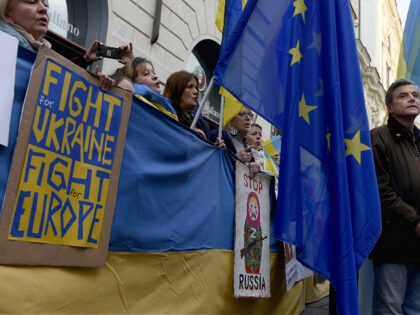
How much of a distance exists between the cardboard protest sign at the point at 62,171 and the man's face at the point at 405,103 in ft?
7.22

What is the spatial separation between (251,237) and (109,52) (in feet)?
5.97

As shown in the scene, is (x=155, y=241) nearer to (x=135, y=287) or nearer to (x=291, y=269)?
(x=135, y=287)

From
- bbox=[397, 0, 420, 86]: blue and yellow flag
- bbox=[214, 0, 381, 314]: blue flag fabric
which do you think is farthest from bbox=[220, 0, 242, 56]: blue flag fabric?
bbox=[397, 0, 420, 86]: blue and yellow flag

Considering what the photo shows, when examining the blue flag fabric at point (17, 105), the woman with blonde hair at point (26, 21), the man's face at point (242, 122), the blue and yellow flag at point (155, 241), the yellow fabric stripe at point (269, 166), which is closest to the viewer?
the blue flag fabric at point (17, 105)

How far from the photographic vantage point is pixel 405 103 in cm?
334

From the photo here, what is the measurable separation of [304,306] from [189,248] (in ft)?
8.03

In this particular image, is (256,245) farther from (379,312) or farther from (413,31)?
(413,31)

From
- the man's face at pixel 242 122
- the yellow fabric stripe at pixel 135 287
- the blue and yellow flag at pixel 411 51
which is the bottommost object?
the yellow fabric stripe at pixel 135 287

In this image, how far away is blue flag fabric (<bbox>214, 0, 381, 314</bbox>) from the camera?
282 centimetres

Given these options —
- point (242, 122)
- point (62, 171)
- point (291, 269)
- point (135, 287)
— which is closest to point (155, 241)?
point (135, 287)

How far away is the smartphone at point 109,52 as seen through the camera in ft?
7.84

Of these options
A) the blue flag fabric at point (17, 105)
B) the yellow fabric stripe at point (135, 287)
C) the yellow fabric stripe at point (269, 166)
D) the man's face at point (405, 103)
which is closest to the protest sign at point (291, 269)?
the yellow fabric stripe at point (135, 287)

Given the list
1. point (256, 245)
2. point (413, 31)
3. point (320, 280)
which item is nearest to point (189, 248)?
point (256, 245)

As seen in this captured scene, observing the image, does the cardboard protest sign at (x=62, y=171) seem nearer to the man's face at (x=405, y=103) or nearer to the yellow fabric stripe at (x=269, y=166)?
the man's face at (x=405, y=103)
